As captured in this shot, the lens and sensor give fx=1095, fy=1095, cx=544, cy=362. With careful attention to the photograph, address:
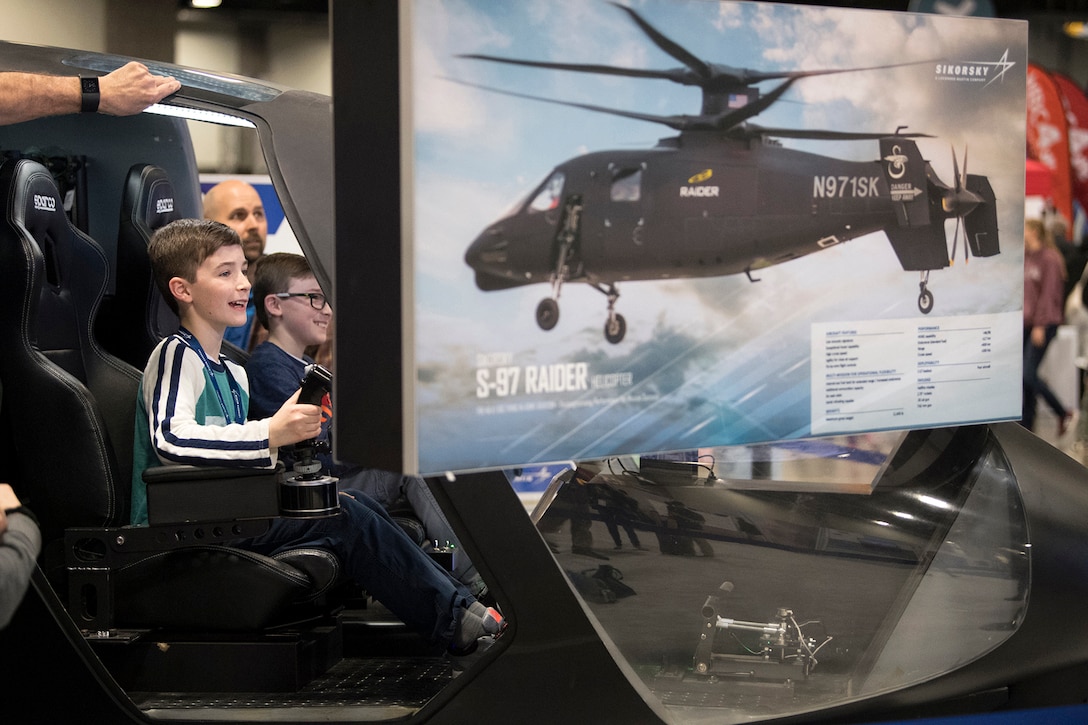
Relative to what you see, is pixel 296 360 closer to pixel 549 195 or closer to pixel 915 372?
pixel 549 195

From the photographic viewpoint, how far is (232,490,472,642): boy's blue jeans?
2.52 m

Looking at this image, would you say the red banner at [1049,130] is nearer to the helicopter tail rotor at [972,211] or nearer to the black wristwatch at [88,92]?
the helicopter tail rotor at [972,211]

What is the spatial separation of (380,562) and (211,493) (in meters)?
0.48

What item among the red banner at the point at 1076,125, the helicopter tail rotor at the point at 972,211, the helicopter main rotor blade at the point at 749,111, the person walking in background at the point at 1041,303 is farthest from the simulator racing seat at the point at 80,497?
the red banner at the point at 1076,125

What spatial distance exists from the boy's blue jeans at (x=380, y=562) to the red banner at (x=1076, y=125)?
28.3ft

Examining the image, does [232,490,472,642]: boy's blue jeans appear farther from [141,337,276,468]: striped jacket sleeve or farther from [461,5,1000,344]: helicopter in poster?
[461,5,1000,344]: helicopter in poster

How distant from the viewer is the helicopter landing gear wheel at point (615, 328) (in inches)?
75.0

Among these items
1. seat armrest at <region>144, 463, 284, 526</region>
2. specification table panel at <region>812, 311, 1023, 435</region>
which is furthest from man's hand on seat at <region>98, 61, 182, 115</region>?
specification table panel at <region>812, 311, 1023, 435</region>

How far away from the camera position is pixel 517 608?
2.01 meters

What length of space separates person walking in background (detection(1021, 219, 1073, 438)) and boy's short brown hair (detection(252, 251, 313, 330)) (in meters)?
6.43

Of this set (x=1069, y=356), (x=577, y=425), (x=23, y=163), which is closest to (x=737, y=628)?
(x=577, y=425)

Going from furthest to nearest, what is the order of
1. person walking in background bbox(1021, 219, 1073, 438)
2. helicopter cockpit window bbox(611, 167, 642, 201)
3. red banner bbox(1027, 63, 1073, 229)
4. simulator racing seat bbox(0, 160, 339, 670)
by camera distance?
1. red banner bbox(1027, 63, 1073, 229)
2. person walking in background bbox(1021, 219, 1073, 438)
3. simulator racing seat bbox(0, 160, 339, 670)
4. helicopter cockpit window bbox(611, 167, 642, 201)

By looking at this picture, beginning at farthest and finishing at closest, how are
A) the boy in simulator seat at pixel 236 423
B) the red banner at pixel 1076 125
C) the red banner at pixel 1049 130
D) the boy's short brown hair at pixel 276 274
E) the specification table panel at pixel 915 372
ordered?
1. the red banner at pixel 1076 125
2. the red banner at pixel 1049 130
3. the boy's short brown hair at pixel 276 274
4. the boy in simulator seat at pixel 236 423
5. the specification table panel at pixel 915 372

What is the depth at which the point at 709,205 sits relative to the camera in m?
1.99
